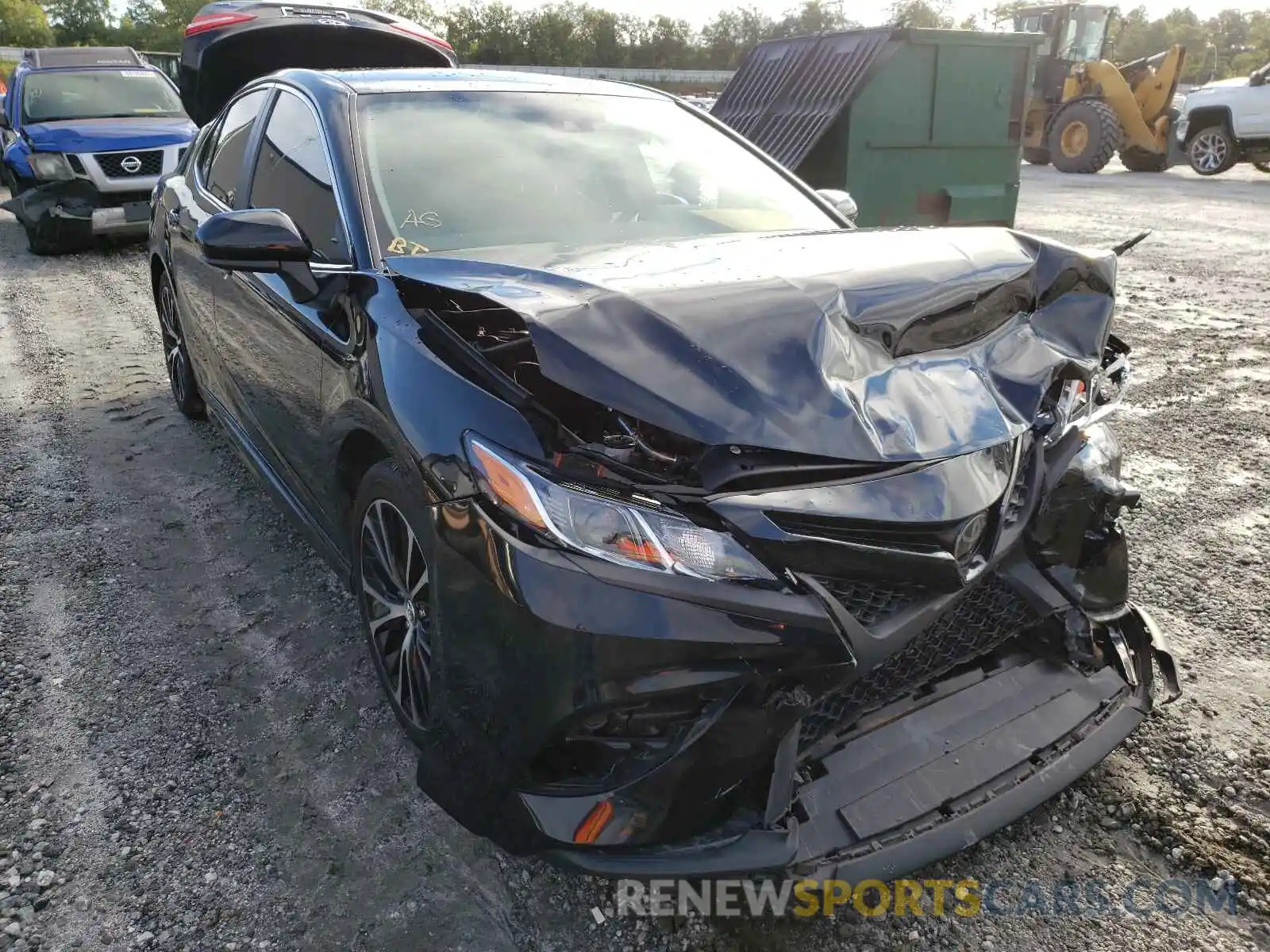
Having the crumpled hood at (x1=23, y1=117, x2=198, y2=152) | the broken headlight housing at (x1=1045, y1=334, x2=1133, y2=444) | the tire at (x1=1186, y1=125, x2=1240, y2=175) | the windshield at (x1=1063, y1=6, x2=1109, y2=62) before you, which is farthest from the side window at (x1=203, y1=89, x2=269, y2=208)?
the windshield at (x1=1063, y1=6, x2=1109, y2=62)

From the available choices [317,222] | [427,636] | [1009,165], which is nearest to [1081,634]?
[427,636]

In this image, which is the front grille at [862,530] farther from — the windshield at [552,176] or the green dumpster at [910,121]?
the green dumpster at [910,121]

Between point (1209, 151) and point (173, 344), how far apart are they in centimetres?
1906

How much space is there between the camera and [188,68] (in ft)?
18.0

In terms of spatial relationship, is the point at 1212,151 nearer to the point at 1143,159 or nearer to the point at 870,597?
the point at 1143,159

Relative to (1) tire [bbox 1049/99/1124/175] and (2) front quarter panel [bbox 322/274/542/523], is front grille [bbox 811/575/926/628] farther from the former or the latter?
(1) tire [bbox 1049/99/1124/175]

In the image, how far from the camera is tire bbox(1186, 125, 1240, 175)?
55.6 ft

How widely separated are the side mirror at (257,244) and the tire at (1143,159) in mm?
20436

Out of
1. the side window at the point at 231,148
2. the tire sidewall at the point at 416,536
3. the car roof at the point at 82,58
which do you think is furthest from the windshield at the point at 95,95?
the tire sidewall at the point at 416,536

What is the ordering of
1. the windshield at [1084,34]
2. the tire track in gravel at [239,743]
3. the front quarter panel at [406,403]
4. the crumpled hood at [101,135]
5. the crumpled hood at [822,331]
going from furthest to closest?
the windshield at [1084,34], the crumpled hood at [101,135], the tire track in gravel at [239,743], the front quarter panel at [406,403], the crumpled hood at [822,331]

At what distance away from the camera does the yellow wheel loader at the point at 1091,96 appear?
1777 cm

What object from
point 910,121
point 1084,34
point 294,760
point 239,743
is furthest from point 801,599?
point 1084,34

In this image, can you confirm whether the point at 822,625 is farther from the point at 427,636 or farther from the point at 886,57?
the point at 886,57

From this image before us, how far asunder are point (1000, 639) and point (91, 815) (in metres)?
2.18
